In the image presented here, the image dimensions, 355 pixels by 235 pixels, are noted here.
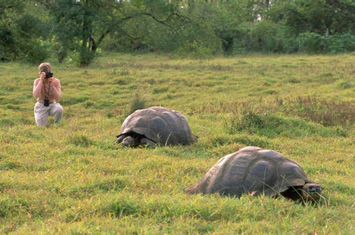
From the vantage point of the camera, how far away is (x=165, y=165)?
16.9 ft

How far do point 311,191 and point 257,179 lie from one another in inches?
18.6

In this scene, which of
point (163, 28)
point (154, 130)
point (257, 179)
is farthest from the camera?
point (163, 28)

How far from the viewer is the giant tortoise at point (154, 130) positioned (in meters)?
6.37

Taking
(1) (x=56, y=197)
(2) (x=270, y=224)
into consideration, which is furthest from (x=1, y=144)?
(2) (x=270, y=224)

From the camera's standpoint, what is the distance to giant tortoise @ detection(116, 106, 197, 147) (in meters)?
6.37

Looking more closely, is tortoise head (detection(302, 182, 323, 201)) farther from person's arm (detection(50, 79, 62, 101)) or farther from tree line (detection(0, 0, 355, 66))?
tree line (detection(0, 0, 355, 66))

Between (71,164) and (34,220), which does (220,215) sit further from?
(71,164)

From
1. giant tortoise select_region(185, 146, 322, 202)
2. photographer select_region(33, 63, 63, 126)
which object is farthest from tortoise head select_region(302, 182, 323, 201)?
photographer select_region(33, 63, 63, 126)

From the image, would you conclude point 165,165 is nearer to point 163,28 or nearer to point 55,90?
point 55,90

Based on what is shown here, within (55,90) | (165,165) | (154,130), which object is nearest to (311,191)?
(165,165)

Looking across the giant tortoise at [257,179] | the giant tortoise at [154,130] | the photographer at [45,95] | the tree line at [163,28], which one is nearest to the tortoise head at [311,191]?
the giant tortoise at [257,179]

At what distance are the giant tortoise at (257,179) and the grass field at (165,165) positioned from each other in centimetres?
16

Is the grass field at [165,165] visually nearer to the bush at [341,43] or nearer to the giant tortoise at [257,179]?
the giant tortoise at [257,179]

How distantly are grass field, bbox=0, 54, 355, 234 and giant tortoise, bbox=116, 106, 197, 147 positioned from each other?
8.8 inches
